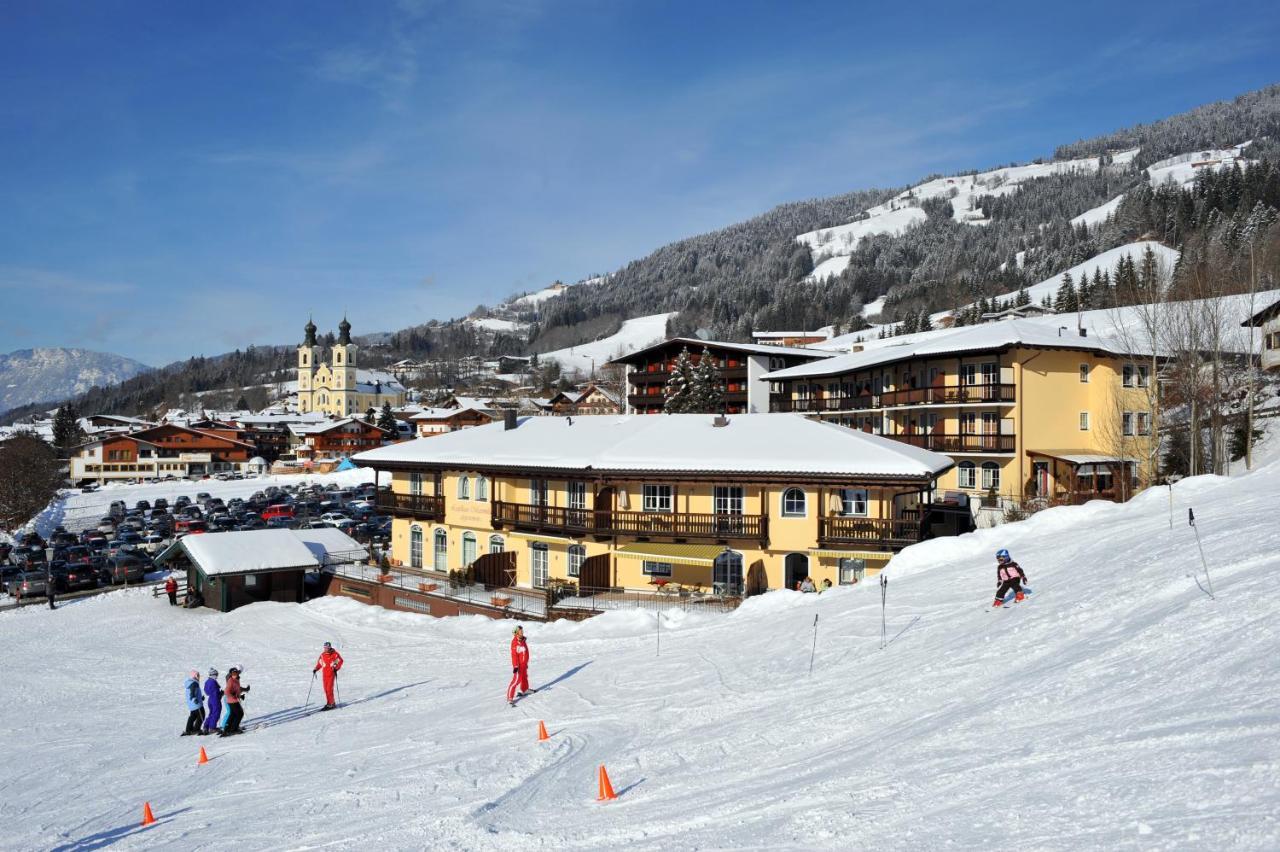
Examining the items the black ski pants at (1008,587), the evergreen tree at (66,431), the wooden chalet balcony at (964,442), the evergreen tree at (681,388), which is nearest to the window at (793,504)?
the black ski pants at (1008,587)

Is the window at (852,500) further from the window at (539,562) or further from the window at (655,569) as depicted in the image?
the window at (539,562)

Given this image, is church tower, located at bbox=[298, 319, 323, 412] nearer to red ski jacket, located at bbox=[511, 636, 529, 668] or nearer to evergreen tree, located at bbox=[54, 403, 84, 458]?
evergreen tree, located at bbox=[54, 403, 84, 458]

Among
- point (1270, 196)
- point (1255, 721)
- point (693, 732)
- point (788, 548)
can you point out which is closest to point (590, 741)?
point (693, 732)

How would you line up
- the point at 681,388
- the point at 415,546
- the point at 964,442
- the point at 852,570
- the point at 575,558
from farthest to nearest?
the point at 681,388, the point at 964,442, the point at 415,546, the point at 575,558, the point at 852,570

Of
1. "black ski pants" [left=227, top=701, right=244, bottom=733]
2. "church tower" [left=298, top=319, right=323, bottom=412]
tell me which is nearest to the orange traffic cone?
"black ski pants" [left=227, top=701, right=244, bottom=733]

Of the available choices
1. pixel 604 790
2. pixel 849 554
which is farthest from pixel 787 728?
pixel 849 554

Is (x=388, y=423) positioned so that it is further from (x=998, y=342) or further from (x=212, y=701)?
(x=212, y=701)

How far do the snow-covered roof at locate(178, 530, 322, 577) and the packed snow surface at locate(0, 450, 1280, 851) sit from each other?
946cm

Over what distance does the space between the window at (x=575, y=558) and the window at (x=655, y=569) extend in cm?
263

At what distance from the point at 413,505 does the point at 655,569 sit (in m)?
12.9

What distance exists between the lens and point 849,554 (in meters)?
28.4

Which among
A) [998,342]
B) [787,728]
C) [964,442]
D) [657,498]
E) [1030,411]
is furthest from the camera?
[964,442]

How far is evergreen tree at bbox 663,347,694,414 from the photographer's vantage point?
69812mm

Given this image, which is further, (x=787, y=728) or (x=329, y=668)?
(x=329, y=668)
